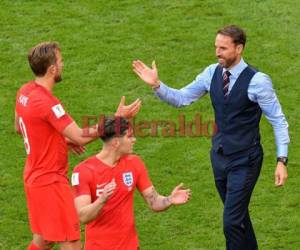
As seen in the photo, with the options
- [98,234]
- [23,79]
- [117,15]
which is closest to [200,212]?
[98,234]

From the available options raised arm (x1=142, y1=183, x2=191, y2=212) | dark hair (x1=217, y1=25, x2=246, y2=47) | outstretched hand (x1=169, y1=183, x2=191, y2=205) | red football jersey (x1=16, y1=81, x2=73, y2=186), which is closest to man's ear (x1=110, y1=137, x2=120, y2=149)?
raised arm (x1=142, y1=183, x2=191, y2=212)

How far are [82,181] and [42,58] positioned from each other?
139cm

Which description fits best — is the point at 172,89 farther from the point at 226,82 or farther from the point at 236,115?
the point at 236,115

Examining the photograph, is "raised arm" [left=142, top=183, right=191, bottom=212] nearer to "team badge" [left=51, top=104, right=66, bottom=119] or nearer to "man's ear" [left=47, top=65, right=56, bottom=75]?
"team badge" [left=51, top=104, right=66, bottom=119]

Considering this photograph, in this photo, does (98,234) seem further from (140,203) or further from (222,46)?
(140,203)

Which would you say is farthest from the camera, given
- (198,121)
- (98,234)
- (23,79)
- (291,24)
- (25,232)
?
(291,24)

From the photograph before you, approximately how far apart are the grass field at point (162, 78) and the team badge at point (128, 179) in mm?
2328

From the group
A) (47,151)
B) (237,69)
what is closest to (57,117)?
(47,151)

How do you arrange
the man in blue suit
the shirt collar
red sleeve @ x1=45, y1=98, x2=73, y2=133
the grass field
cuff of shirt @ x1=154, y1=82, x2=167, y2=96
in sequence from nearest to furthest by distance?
red sleeve @ x1=45, y1=98, x2=73, y2=133 → the man in blue suit → the shirt collar → cuff of shirt @ x1=154, y1=82, x2=167, y2=96 → the grass field

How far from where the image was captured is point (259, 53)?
13.6 meters

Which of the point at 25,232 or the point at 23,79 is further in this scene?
the point at 23,79

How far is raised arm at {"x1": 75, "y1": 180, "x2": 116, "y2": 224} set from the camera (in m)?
7.38

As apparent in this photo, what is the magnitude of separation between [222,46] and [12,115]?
14.7 feet

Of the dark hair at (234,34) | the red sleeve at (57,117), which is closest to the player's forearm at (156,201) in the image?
the red sleeve at (57,117)
